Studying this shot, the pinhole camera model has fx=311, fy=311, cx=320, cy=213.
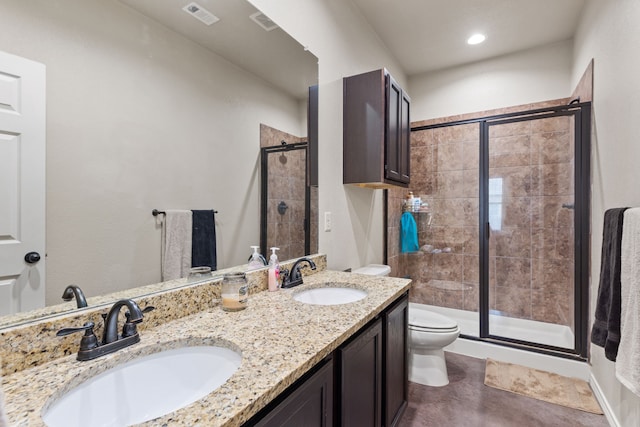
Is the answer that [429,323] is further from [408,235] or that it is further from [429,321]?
[408,235]

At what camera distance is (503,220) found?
285cm

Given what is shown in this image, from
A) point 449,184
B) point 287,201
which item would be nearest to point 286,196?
point 287,201

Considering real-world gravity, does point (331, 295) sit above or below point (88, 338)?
below

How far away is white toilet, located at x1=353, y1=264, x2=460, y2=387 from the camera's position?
2.16 metres

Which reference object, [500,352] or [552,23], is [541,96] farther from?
[500,352]

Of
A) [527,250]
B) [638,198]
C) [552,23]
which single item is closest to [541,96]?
[552,23]

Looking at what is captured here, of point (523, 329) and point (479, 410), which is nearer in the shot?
point (479, 410)

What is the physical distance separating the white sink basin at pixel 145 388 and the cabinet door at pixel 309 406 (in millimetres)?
171

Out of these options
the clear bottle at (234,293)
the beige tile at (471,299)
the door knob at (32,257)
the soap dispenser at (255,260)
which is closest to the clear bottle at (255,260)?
the soap dispenser at (255,260)

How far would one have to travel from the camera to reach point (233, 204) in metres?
1.34

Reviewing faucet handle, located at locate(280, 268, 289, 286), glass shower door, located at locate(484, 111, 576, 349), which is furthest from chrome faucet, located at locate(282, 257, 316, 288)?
glass shower door, located at locate(484, 111, 576, 349)

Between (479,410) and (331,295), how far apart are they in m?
1.30

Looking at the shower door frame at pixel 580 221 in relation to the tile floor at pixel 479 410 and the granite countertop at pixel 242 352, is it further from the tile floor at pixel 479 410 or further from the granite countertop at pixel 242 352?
the granite countertop at pixel 242 352

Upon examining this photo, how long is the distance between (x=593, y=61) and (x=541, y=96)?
772 mm
